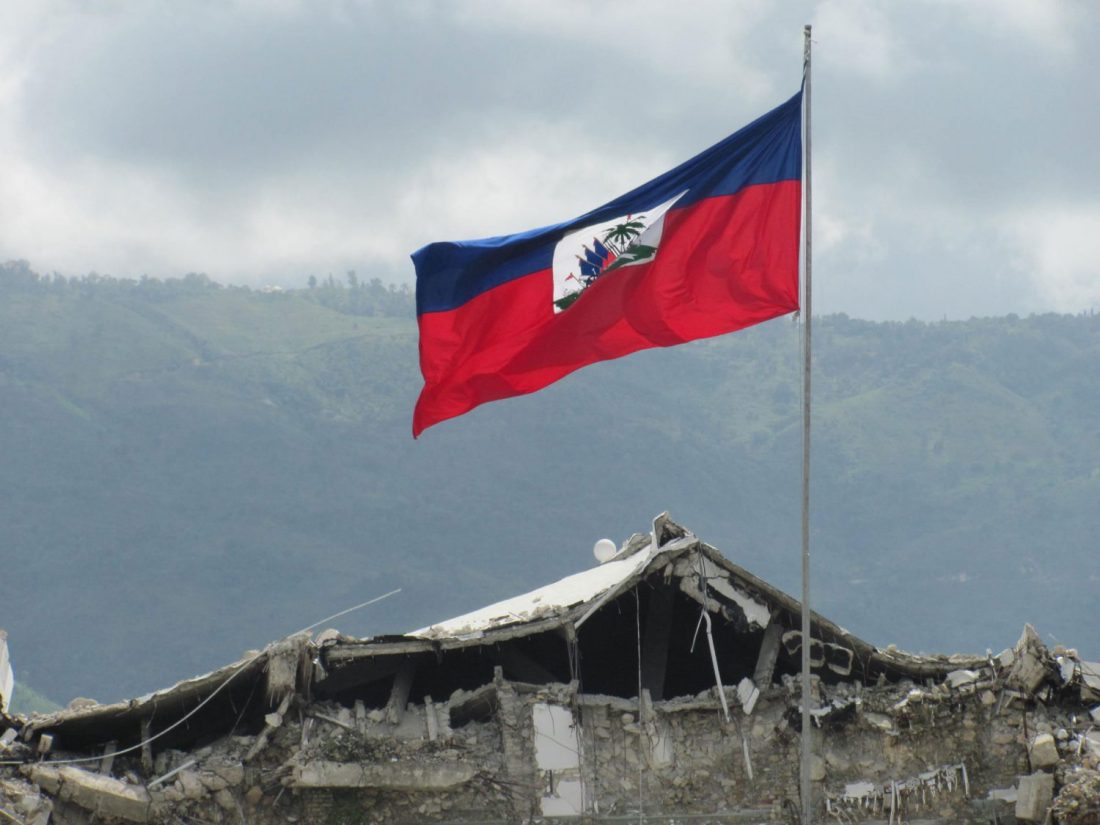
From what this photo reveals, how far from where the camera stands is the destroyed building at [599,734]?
2844 centimetres

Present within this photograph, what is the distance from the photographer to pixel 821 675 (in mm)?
30016

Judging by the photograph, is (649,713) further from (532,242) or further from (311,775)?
(532,242)

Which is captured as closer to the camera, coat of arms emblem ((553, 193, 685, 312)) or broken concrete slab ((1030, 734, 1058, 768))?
coat of arms emblem ((553, 193, 685, 312))

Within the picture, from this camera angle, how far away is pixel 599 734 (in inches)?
1150

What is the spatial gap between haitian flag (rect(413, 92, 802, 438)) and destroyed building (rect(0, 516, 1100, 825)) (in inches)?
173

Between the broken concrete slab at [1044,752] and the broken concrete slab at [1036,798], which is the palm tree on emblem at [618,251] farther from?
the broken concrete slab at [1036,798]

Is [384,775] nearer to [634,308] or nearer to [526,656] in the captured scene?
[526,656]

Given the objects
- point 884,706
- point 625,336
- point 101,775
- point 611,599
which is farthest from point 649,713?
point 101,775

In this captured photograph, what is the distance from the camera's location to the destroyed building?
93.3ft

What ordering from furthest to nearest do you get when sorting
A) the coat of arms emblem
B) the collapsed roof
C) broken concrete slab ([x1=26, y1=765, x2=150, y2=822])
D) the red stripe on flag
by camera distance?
the collapsed roof
broken concrete slab ([x1=26, y1=765, x2=150, y2=822])
the coat of arms emblem
the red stripe on flag

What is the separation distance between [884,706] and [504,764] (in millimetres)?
5990

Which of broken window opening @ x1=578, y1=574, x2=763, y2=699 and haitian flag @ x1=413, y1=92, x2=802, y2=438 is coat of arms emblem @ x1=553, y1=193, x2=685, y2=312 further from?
broken window opening @ x1=578, y1=574, x2=763, y2=699

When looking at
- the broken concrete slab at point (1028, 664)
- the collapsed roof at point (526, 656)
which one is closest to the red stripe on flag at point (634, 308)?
the collapsed roof at point (526, 656)

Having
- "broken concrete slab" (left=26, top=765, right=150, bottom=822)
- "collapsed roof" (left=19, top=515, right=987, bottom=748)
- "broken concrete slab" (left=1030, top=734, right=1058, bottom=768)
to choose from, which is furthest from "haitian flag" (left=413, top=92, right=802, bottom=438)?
"broken concrete slab" (left=1030, top=734, right=1058, bottom=768)
